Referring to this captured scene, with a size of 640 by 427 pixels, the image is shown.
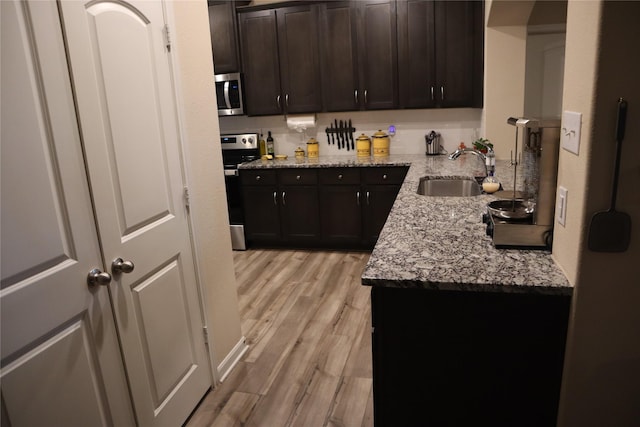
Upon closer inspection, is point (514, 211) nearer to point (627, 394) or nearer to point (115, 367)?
point (627, 394)

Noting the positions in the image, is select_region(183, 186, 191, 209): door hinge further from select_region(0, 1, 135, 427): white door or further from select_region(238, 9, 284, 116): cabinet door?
select_region(238, 9, 284, 116): cabinet door

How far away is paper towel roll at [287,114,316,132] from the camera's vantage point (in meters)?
4.66

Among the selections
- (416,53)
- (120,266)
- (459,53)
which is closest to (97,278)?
(120,266)

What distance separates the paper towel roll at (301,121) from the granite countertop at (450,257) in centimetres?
Result: 224

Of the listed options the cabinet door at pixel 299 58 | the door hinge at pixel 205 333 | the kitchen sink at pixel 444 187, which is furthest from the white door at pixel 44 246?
the cabinet door at pixel 299 58

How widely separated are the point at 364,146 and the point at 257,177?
3.69ft

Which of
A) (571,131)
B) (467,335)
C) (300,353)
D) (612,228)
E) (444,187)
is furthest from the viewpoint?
(444,187)

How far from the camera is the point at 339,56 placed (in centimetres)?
430

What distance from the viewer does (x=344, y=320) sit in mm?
3090

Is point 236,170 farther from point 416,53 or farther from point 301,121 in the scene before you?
point 416,53

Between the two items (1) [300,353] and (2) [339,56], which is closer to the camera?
(1) [300,353]

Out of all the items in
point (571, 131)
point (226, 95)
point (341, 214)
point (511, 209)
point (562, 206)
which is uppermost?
point (226, 95)

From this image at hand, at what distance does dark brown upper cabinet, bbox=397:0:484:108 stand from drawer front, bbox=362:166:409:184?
657 millimetres

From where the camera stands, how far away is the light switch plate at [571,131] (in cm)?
127
